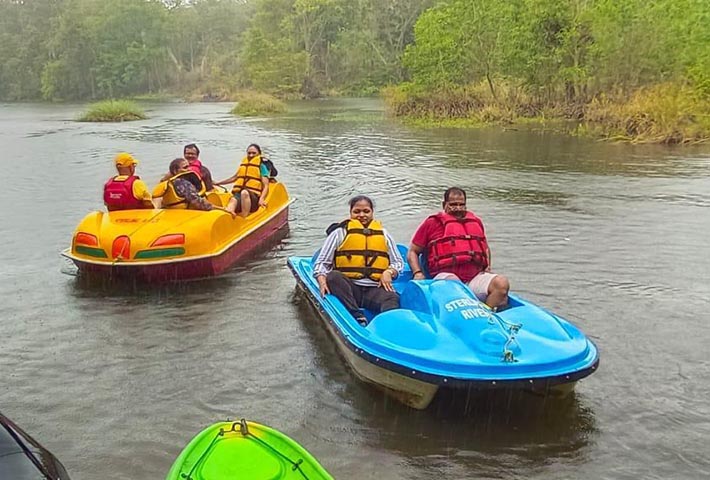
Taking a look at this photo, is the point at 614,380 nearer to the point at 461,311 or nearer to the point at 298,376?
the point at 461,311

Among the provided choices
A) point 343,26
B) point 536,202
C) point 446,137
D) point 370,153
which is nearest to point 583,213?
point 536,202

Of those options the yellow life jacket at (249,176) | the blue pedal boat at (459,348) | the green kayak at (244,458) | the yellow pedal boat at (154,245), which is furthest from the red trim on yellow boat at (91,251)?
the green kayak at (244,458)

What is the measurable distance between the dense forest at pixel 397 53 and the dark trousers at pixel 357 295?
15.9 metres

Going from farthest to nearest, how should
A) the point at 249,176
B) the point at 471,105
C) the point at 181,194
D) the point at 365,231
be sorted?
the point at 471,105, the point at 249,176, the point at 181,194, the point at 365,231

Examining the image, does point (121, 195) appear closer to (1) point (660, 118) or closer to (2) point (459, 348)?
(2) point (459, 348)

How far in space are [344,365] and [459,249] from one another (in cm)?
122

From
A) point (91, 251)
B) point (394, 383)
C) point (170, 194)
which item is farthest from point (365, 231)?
point (170, 194)

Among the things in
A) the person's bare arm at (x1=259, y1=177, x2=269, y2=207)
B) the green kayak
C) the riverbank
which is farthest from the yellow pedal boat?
the riverbank

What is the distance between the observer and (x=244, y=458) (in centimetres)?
316

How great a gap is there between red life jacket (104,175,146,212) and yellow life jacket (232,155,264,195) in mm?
1748

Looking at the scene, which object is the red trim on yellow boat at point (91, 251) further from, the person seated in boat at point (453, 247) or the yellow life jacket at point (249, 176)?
the person seated in boat at point (453, 247)

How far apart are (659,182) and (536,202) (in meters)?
3.04

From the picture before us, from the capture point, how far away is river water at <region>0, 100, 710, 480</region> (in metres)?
4.38

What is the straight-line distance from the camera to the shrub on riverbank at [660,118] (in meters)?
19.5
